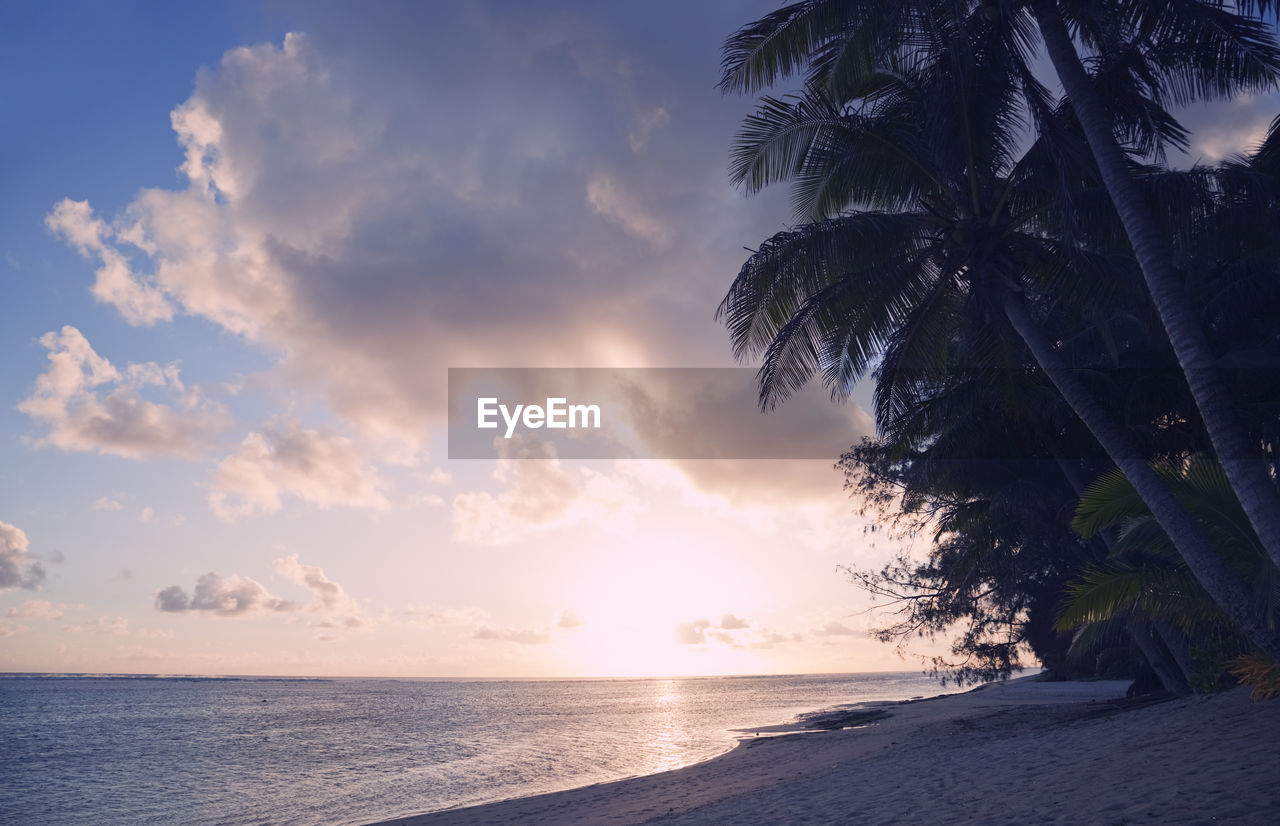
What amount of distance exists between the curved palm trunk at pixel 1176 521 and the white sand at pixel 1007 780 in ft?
4.33

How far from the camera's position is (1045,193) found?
→ 10.9 metres

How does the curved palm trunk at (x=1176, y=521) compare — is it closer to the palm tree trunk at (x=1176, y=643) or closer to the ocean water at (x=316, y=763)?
the palm tree trunk at (x=1176, y=643)

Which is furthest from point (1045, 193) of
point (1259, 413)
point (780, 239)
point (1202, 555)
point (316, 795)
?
point (316, 795)

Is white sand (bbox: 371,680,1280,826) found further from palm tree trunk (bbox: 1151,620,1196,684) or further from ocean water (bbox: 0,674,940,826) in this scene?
ocean water (bbox: 0,674,940,826)

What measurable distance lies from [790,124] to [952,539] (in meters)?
15.2

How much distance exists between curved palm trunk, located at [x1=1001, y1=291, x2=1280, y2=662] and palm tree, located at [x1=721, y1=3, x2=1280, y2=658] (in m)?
0.04

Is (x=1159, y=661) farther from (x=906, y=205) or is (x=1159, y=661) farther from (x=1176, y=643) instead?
(x=906, y=205)

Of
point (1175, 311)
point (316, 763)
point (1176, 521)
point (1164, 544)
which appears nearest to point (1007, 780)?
point (1164, 544)

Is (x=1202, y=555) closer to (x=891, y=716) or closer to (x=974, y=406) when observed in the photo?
(x=974, y=406)

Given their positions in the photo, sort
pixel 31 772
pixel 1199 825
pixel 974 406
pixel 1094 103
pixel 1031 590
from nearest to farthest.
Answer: pixel 1199 825 < pixel 1094 103 < pixel 974 406 < pixel 1031 590 < pixel 31 772

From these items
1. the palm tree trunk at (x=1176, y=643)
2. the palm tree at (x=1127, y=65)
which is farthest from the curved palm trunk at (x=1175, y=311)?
the palm tree trunk at (x=1176, y=643)

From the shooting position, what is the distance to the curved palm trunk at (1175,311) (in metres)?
7.85

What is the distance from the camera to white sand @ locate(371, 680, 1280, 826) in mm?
7441

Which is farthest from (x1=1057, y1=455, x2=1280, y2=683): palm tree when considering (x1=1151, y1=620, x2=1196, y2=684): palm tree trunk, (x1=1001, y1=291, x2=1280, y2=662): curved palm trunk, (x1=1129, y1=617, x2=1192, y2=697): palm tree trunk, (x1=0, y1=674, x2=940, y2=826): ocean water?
(x1=0, y1=674, x2=940, y2=826): ocean water
